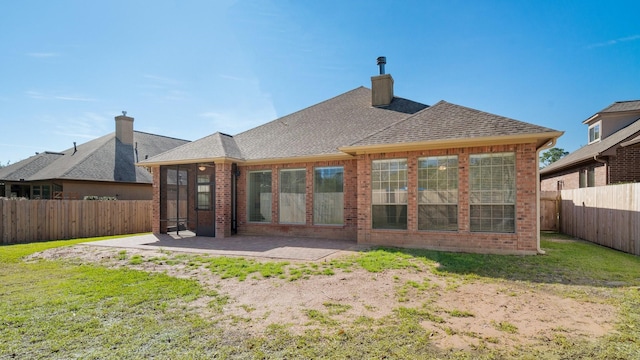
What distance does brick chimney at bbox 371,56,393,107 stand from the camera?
13922mm

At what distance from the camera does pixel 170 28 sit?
10133mm

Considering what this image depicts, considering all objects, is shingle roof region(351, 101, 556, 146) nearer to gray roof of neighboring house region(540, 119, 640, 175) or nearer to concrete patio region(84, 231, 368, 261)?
concrete patio region(84, 231, 368, 261)

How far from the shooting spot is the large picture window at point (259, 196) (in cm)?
1205

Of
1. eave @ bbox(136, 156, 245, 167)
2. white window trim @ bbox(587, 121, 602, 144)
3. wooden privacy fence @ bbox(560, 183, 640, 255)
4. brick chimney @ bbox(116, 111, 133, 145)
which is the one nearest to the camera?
wooden privacy fence @ bbox(560, 183, 640, 255)

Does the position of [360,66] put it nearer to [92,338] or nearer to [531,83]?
[531,83]

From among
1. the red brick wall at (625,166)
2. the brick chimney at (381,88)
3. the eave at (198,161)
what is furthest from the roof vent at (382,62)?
the red brick wall at (625,166)

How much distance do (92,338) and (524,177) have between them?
30.4 ft

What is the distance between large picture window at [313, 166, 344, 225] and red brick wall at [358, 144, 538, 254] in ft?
4.81

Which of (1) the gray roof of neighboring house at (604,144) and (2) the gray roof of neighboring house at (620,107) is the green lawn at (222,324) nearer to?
(1) the gray roof of neighboring house at (604,144)

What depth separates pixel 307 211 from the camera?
11.3 m

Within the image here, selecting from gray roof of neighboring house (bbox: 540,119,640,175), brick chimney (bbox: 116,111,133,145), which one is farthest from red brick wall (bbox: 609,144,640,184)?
brick chimney (bbox: 116,111,133,145)

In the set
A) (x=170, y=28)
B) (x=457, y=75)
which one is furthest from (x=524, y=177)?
(x=170, y=28)

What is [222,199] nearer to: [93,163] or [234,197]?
[234,197]

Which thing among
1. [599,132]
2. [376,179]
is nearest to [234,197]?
[376,179]
